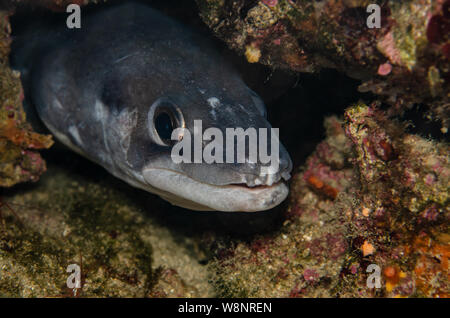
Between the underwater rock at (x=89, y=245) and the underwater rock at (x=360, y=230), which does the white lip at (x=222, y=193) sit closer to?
the underwater rock at (x=360, y=230)

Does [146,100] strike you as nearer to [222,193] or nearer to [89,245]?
[222,193]

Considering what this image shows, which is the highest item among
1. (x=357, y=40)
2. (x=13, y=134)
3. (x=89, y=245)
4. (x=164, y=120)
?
(x=357, y=40)

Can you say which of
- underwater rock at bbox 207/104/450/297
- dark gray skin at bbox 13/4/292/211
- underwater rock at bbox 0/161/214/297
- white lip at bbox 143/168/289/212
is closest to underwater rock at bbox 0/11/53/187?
dark gray skin at bbox 13/4/292/211

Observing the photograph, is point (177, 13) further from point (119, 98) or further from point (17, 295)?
point (17, 295)

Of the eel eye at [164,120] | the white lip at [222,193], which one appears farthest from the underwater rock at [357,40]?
the white lip at [222,193]

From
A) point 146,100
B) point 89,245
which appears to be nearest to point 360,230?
point 146,100

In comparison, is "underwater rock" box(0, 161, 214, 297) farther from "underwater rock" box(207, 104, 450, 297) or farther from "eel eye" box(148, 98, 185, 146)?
"eel eye" box(148, 98, 185, 146)
